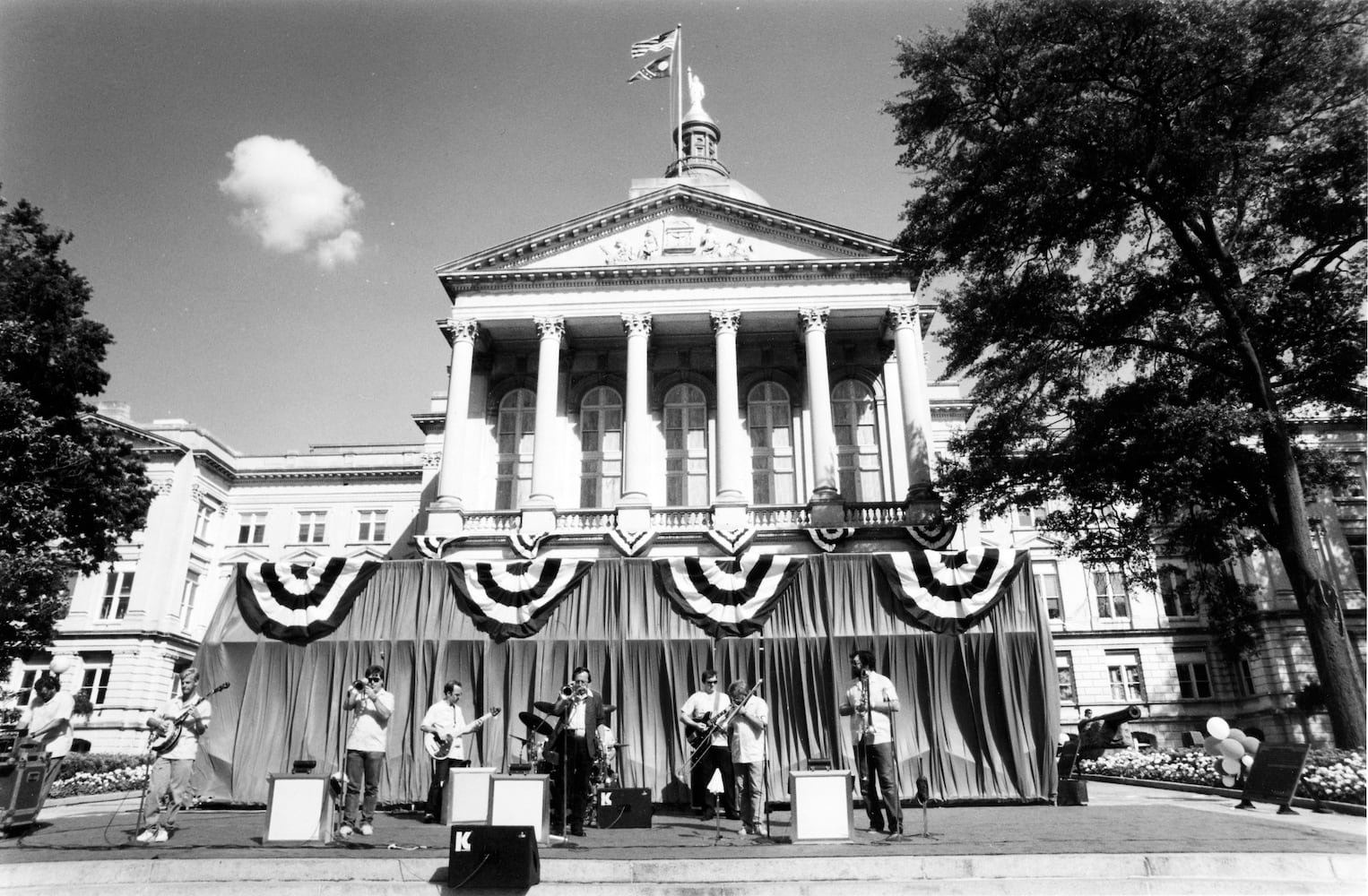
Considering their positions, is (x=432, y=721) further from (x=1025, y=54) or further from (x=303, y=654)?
(x=1025, y=54)

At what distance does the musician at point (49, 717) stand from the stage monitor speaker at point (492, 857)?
6226 mm

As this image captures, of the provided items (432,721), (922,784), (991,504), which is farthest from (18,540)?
(991,504)

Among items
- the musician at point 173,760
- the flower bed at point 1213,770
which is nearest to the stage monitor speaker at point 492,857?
the musician at point 173,760

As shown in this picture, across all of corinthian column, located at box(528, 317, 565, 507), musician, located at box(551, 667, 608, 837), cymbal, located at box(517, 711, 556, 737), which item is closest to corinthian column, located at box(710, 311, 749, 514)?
corinthian column, located at box(528, 317, 565, 507)

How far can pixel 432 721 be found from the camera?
11.1m

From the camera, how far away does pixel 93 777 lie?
956 inches

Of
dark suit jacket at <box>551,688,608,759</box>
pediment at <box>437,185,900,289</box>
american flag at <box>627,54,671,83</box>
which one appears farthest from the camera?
american flag at <box>627,54,671,83</box>

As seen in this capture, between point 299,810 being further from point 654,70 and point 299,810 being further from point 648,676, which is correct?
point 654,70

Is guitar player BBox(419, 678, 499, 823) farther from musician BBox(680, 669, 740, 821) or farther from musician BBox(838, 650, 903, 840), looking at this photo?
musician BBox(838, 650, 903, 840)

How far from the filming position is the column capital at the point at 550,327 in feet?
92.7

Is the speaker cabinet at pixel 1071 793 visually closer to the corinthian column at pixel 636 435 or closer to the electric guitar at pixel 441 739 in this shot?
the electric guitar at pixel 441 739

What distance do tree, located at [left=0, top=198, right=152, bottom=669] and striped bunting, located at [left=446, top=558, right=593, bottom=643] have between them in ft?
36.9

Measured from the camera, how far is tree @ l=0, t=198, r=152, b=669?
19.6 m

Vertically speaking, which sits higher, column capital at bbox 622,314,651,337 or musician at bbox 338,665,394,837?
column capital at bbox 622,314,651,337
